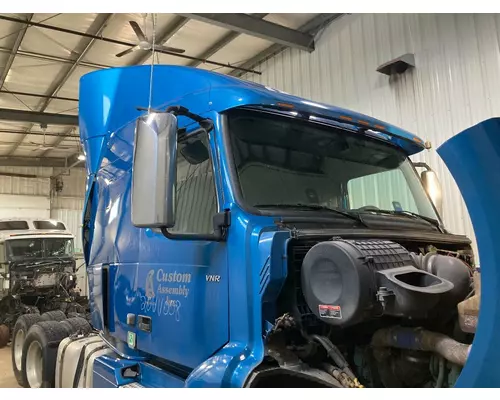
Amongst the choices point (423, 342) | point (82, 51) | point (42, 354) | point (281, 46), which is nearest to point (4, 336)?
point (42, 354)

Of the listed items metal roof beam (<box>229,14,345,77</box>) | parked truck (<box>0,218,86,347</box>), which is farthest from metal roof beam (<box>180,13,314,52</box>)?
parked truck (<box>0,218,86,347</box>)

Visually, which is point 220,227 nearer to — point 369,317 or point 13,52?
point 369,317

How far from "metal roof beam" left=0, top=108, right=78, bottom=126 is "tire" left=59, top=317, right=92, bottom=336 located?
28.0 ft

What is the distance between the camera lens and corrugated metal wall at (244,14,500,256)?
557 cm

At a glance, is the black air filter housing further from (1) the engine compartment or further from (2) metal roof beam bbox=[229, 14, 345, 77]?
(2) metal roof beam bbox=[229, 14, 345, 77]

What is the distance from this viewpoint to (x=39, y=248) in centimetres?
1184

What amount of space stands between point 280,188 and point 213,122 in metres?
0.54

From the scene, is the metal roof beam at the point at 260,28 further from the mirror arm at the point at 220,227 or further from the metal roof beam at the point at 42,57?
the mirror arm at the point at 220,227

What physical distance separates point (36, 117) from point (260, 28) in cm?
720

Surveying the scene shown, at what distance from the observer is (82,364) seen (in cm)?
366

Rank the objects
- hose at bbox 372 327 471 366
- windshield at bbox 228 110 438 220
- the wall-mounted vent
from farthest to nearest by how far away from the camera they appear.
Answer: the wall-mounted vent < windshield at bbox 228 110 438 220 < hose at bbox 372 327 471 366

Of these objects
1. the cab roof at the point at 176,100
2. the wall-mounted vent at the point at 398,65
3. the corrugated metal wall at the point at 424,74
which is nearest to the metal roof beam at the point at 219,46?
the corrugated metal wall at the point at 424,74
